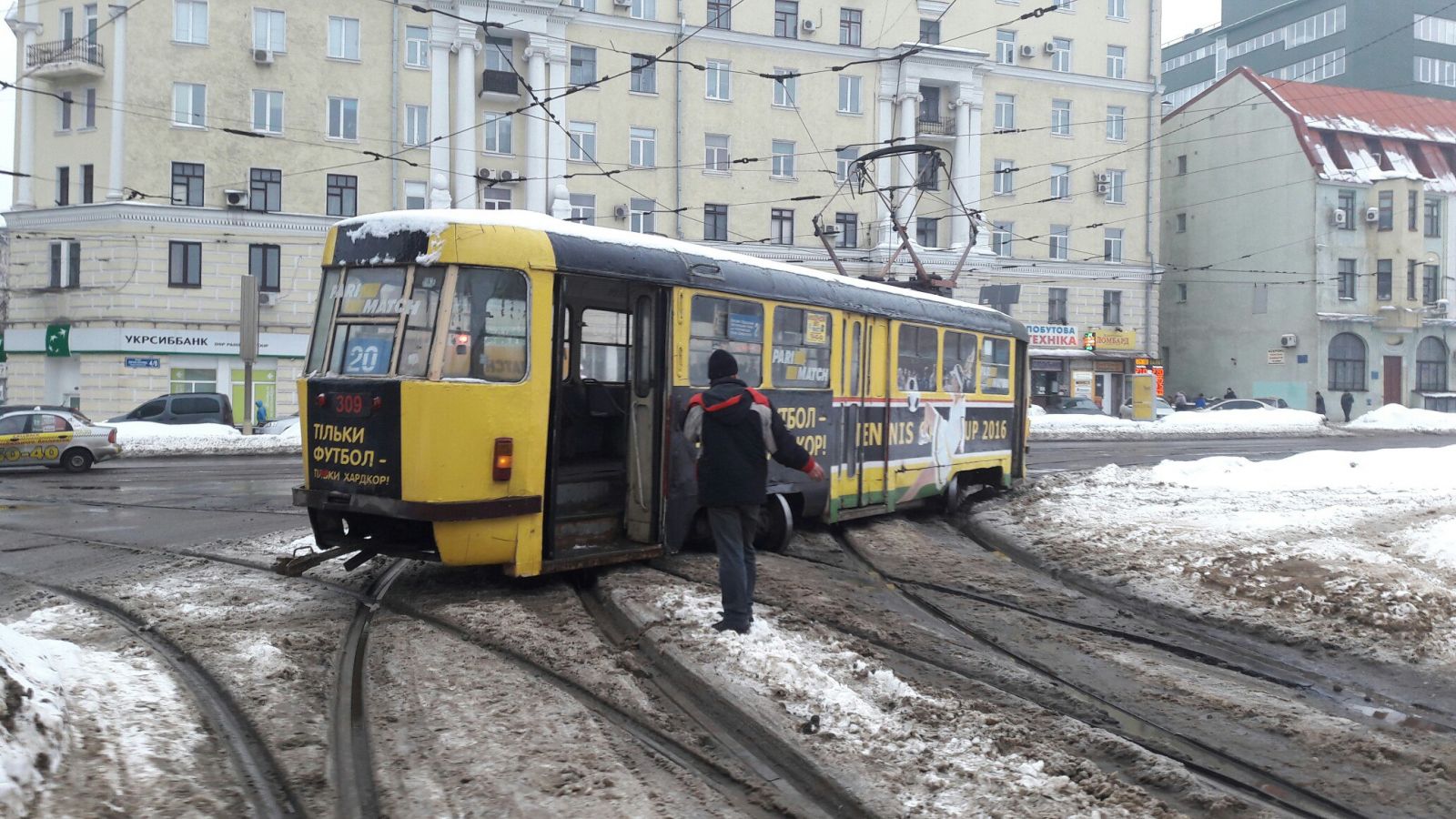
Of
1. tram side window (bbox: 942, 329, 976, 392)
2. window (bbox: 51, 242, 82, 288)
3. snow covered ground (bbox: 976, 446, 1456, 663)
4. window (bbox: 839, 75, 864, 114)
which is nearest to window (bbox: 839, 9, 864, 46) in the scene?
window (bbox: 839, 75, 864, 114)

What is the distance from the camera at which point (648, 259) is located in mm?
9281

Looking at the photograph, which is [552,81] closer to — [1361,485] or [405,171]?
[405,171]

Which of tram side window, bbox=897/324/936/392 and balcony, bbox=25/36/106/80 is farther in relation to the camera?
balcony, bbox=25/36/106/80

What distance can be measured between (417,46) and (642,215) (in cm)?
931

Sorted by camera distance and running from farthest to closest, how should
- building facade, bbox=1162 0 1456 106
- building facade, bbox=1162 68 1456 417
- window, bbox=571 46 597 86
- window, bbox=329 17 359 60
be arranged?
1. building facade, bbox=1162 0 1456 106
2. building facade, bbox=1162 68 1456 417
3. window, bbox=571 46 597 86
4. window, bbox=329 17 359 60

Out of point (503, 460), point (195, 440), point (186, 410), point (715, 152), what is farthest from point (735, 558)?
point (715, 152)

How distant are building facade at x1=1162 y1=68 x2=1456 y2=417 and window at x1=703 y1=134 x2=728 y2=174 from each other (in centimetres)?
2459

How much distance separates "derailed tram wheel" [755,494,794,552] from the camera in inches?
429

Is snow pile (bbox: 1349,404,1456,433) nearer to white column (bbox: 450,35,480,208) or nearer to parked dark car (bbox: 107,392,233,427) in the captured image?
white column (bbox: 450,35,480,208)

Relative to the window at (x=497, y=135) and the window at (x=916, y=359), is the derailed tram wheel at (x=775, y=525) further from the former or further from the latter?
the window at (x=497, y=135)

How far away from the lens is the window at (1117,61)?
1930 inches

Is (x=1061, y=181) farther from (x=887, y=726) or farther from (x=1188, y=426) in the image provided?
(x=887, y=726)

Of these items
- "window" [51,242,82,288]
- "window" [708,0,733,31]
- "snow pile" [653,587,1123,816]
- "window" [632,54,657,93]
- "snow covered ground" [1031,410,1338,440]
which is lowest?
"snow pile" [653,587,1123,816]

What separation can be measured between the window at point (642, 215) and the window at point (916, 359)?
28203 mm
